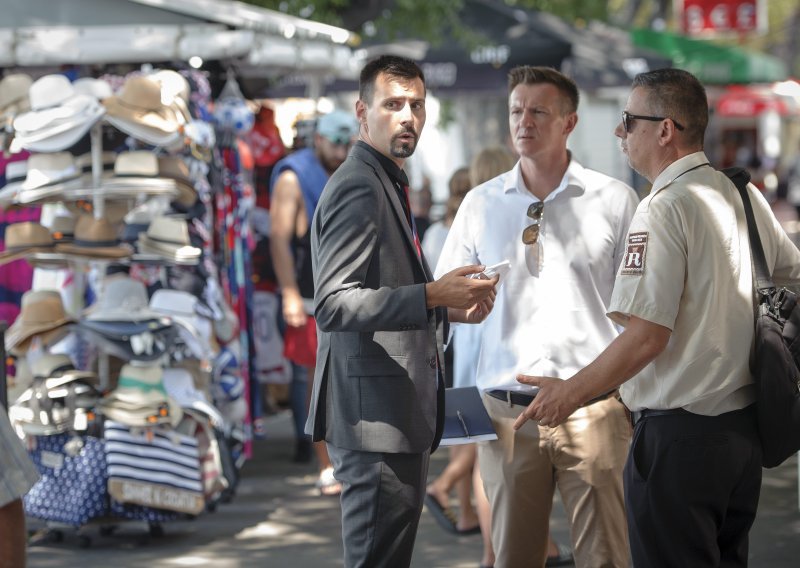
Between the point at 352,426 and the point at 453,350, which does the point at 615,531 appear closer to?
the point at 352,426

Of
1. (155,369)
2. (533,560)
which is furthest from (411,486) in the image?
(155,369)

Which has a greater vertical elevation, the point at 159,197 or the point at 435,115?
the point at 435,115

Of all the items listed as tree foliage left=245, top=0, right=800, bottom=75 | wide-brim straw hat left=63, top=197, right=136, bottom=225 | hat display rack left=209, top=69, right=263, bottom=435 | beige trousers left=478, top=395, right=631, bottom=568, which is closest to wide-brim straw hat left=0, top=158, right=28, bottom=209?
wide-brim straw hat left=63, top=197, right=136, bottom=225

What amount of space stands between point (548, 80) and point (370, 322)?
1.45 metres

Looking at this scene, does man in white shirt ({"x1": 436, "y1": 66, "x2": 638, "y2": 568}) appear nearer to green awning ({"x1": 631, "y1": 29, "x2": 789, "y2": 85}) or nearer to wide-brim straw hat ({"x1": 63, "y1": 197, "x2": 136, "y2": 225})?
wide-brim straw hat ({"x1": 63, "y1": 197, "x2": 136, "y2": 225})

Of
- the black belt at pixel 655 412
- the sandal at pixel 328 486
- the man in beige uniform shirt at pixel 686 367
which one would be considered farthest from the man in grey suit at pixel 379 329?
the sandal at pixel 328 486

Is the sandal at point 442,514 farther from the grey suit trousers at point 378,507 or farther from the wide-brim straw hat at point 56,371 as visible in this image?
the grey suit trousers at point 378,507

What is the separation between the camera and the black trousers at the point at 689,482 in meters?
3.69

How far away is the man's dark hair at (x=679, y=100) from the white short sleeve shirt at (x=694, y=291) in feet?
0.68

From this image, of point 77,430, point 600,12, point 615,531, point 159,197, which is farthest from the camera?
point 600,12

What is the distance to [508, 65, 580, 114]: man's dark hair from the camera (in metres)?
4.68

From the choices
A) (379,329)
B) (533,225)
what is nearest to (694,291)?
(379,329)

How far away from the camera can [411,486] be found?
153 inches

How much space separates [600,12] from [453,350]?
39.9 ft
